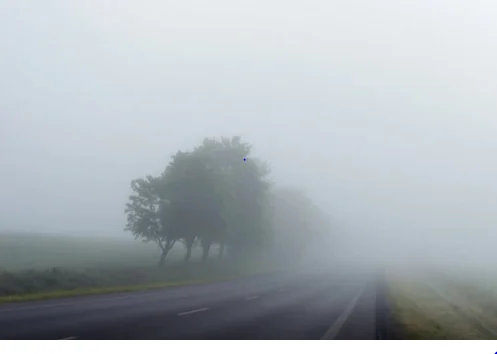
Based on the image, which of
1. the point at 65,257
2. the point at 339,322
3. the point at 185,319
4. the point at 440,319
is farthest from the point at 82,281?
the point at 65,257

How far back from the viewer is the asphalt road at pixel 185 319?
59.8 feet

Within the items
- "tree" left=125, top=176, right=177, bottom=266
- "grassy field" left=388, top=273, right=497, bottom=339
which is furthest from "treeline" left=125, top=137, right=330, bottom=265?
"grassy field" left=388, top=273, right=497, bottom=339

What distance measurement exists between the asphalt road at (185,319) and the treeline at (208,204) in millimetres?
29600

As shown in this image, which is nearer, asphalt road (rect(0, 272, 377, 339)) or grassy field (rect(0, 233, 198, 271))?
asphalt road (rect(0, 272, 377, 339))

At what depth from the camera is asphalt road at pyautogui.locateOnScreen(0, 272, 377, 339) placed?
59.8 ft

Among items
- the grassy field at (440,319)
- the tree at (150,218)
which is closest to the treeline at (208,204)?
the tree at (150,218)

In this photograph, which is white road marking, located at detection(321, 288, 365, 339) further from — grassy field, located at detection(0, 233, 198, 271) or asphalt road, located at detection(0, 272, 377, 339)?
grassy field, located at detection(0, 233, 198, 271)

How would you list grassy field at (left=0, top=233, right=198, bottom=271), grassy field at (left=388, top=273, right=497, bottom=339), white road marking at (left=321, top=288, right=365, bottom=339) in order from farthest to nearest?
1. grassy field at (left=0, top=233, right=198, bottom=271)
2. grassy field at (left=388, top=273, right=497, bottom=339)
3. white road marking at (left=321, top=288, right=365, bottom=339)

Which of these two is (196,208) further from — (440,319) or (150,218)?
(440,319)

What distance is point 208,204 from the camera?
65.8 metres

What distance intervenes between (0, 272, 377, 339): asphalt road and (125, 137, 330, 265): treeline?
2960 centimetres

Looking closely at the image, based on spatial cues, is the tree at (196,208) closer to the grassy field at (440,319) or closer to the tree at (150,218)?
the tree at (150,218)

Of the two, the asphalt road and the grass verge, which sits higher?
the grass verge

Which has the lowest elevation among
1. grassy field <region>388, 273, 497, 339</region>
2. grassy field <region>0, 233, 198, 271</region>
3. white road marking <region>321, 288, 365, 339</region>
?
grassy field <region>388, 273, 497, 339</region>
